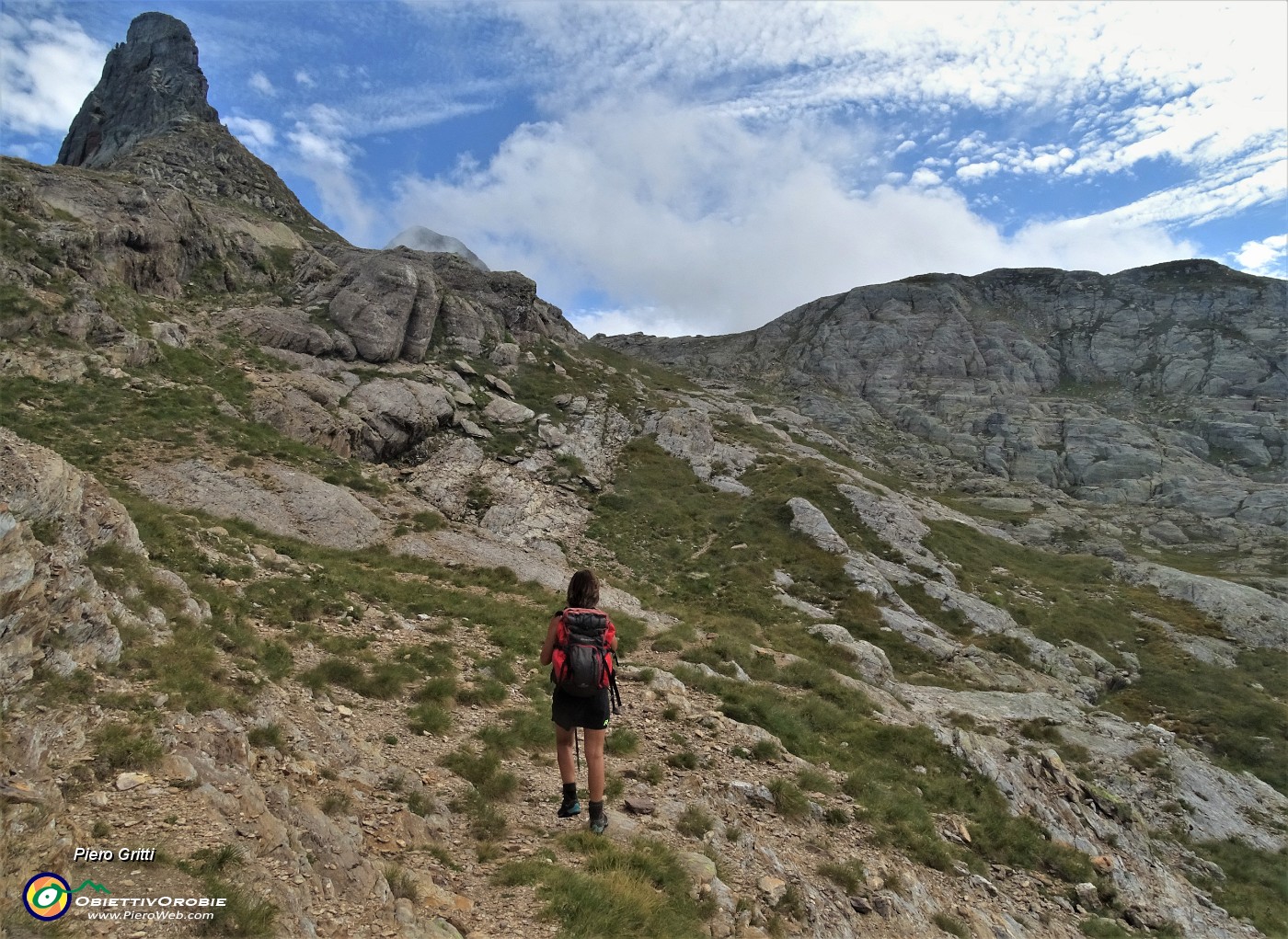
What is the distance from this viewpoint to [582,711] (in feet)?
27.2

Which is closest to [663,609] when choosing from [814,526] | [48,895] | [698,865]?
[698,865]

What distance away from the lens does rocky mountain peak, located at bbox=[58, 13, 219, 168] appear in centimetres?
9069

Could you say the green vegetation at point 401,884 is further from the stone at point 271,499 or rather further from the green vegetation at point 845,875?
the stone at point 271,499

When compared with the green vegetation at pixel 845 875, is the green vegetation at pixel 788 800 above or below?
above

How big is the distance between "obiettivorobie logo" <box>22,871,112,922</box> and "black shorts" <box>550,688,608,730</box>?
474cm

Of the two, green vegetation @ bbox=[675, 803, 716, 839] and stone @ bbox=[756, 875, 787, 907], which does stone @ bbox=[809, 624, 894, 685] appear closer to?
green vegetation @ bbox=[675, 803, 716, 839]

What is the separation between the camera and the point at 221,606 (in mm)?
13344

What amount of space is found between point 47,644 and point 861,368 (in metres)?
155

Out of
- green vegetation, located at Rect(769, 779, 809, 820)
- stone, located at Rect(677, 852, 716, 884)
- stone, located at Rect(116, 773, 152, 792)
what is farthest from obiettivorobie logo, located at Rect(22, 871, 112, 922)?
green vegetation, located at Rect(769, 779, 809, 820)

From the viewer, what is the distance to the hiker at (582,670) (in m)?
8.09

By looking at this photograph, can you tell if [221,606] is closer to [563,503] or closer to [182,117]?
[563,503]

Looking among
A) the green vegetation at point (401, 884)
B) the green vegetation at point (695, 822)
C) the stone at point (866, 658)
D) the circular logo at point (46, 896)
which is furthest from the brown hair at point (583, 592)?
the stone at point (866, 658)

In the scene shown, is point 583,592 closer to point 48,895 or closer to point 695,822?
point 695,822

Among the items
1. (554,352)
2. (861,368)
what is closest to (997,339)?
(861,368)
